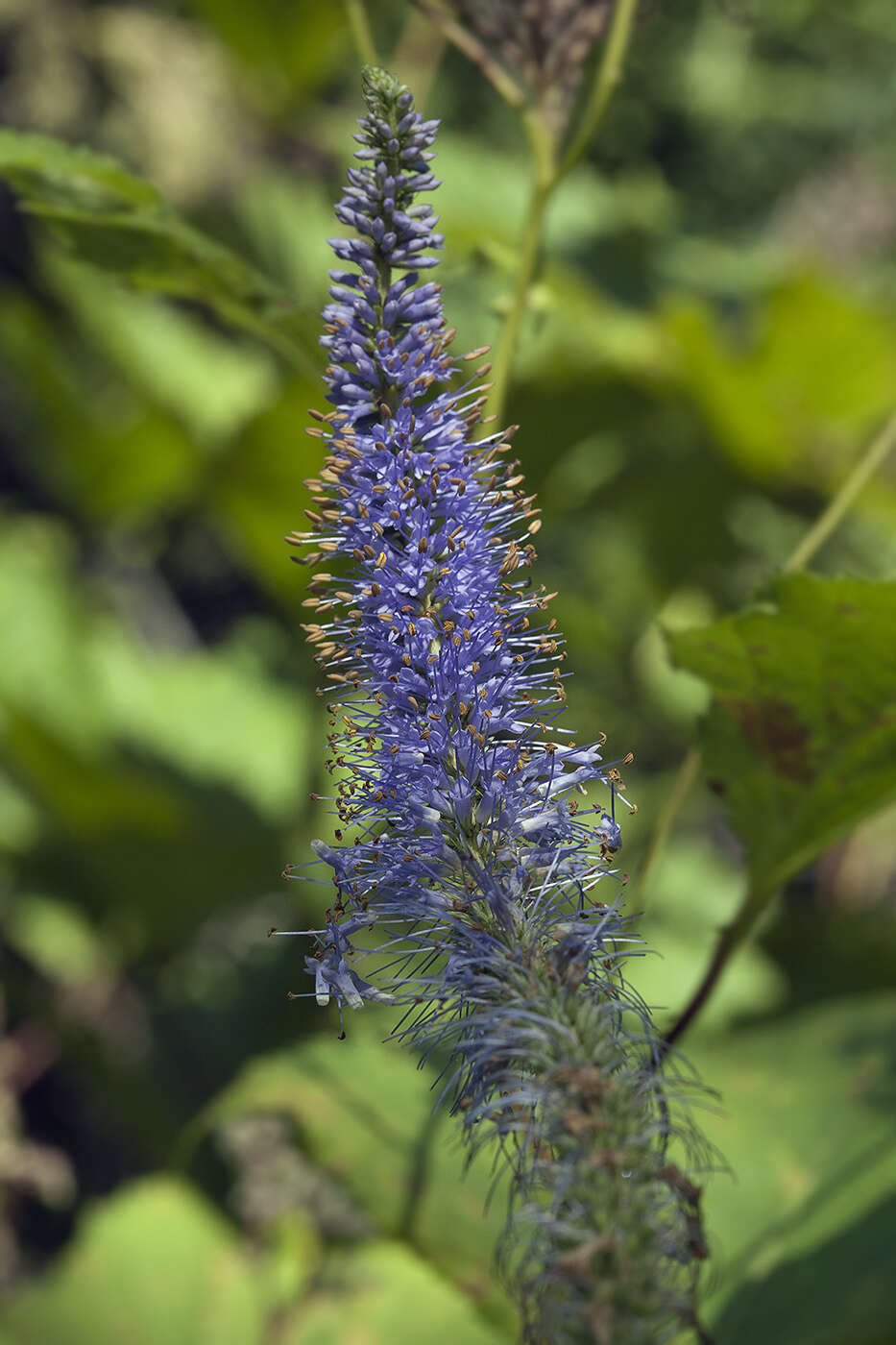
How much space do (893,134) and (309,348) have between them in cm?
725

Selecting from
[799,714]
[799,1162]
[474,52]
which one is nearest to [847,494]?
[799,714]

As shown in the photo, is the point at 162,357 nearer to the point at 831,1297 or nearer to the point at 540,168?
the point at 540,168

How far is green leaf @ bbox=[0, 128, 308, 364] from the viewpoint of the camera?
1533 millimetres

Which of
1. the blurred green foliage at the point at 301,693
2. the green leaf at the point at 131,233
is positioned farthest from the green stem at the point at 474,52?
the green leaf at the point at 131,233

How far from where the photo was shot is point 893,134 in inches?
296

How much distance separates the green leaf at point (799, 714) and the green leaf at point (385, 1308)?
1.07 metres

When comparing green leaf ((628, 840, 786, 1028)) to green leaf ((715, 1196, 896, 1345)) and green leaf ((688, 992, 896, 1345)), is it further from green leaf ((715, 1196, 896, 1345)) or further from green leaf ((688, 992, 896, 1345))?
green leaf ((715, 1196, 896, 1345))

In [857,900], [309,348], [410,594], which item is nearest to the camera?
[410,594]

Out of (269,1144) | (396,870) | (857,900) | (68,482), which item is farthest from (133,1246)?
(857,900)

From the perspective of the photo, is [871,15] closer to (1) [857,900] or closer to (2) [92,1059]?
(1) [857,900]

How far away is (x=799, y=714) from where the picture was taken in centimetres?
149

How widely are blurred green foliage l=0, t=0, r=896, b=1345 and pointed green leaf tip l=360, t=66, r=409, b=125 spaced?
579mm

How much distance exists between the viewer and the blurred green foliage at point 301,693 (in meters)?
1.68

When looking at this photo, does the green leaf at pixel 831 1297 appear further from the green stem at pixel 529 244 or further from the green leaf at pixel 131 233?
the green leaf at pixel 131 233
